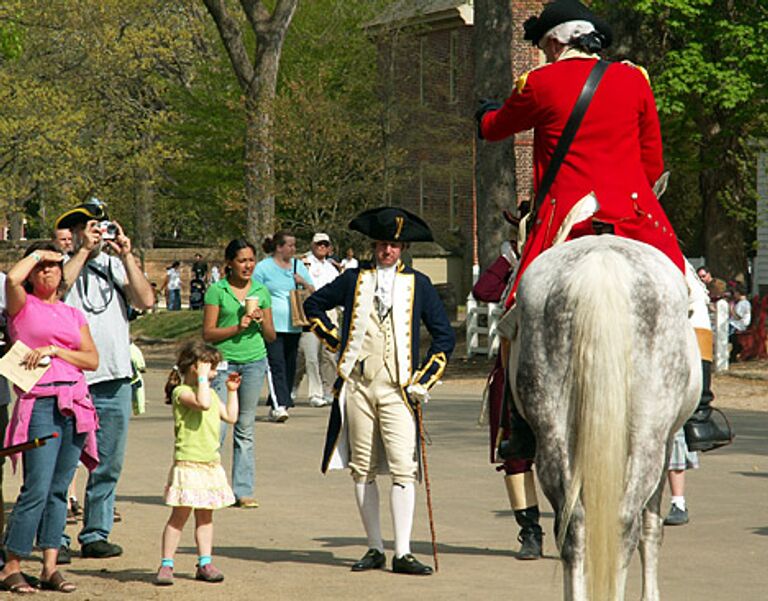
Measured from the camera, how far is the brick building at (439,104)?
46344mm

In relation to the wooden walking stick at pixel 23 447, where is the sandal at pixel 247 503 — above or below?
below

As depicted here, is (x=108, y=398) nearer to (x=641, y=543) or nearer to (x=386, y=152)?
(x=641, y=543)

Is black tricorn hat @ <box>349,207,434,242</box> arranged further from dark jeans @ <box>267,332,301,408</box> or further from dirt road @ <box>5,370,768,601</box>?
dark jeans @ <box>267,332,301,408</box>

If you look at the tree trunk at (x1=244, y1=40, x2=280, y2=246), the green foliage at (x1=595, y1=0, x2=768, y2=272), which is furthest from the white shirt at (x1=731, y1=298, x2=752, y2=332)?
the tree trunk at (x1=244, y1=40, x2=280, y2=246)

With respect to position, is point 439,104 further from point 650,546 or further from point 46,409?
point 650,546

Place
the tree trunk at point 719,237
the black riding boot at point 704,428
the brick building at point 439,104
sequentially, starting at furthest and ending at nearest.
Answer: the brick building at point 439,104, the tree trunk at point 719,237, the black riding boot at point 704,428

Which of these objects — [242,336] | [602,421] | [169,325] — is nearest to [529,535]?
[602,421]

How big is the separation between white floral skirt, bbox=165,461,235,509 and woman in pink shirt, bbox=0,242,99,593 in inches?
22.6

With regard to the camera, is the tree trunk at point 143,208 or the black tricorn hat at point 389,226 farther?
the tree trunk at point 143,208

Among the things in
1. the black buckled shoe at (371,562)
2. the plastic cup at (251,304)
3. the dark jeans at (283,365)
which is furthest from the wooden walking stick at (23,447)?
the dark jeans at (283,365)

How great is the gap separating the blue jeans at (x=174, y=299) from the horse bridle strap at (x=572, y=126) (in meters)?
46.2

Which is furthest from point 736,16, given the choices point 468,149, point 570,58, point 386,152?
point 570,58

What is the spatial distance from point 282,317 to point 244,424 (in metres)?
5.70

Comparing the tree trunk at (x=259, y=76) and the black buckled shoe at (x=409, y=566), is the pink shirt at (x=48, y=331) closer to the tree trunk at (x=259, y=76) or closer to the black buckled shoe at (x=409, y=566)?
the black buckled shoe at (x=409, y=566)
